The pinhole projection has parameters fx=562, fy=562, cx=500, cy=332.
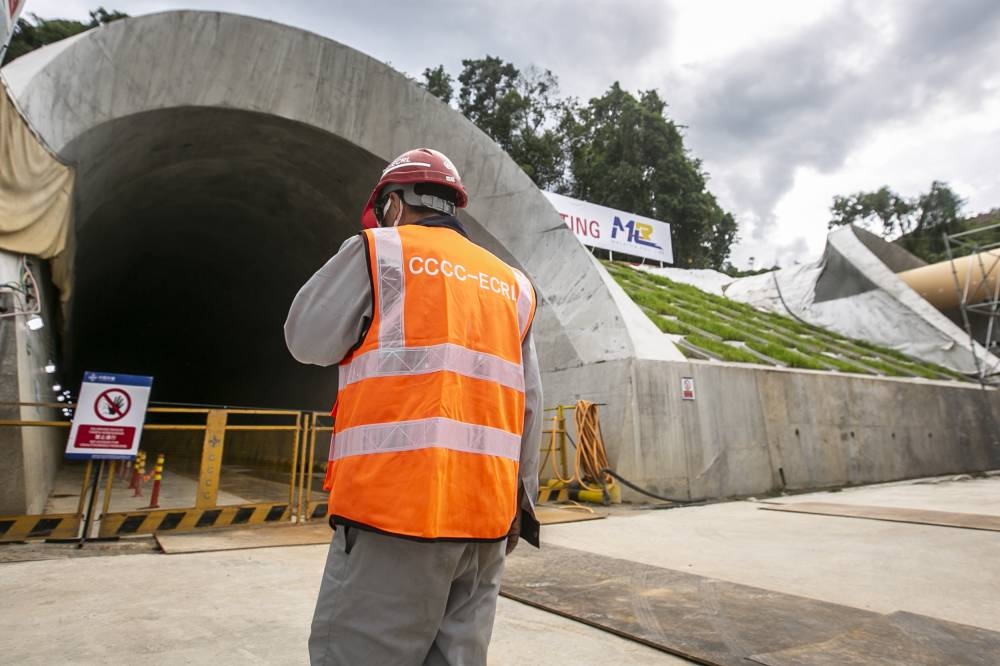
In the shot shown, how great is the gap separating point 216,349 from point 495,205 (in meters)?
14.0

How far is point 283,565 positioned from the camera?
4160 mm

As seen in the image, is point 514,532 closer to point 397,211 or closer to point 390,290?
point 390,290

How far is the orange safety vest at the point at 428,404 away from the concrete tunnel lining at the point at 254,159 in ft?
20.0

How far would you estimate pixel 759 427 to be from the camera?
9.66 metres

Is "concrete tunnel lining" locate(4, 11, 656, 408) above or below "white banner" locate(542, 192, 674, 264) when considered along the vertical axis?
below

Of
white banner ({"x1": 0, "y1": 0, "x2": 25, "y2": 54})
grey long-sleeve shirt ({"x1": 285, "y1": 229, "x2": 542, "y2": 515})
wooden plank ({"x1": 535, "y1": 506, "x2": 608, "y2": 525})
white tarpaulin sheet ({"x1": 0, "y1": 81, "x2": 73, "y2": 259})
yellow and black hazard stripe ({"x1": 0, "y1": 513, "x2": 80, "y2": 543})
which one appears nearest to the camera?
grey long-sleeve shirt ({"x1": 285, "y1": 229, "x2": 542, "y2": 515})

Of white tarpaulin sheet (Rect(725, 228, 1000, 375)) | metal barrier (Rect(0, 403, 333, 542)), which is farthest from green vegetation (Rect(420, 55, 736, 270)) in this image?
metal barrier (Rect(0, 403, 333, 542))

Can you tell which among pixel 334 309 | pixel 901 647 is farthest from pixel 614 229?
pixel 334 309

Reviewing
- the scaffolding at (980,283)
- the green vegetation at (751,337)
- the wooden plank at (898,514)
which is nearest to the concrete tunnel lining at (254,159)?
the wooden plank at (898,514)

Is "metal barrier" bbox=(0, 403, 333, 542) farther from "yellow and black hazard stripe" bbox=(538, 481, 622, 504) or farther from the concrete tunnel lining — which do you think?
"yellow and black hazard stripe" bbox=(538, 481, 622, 504)

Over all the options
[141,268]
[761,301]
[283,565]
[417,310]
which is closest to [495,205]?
[283,565]

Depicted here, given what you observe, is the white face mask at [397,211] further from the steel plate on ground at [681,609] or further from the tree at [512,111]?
the tree at [512,111]

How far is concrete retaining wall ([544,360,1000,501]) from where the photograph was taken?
8430 mm

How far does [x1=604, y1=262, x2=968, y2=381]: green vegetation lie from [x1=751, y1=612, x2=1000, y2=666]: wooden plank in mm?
8331
